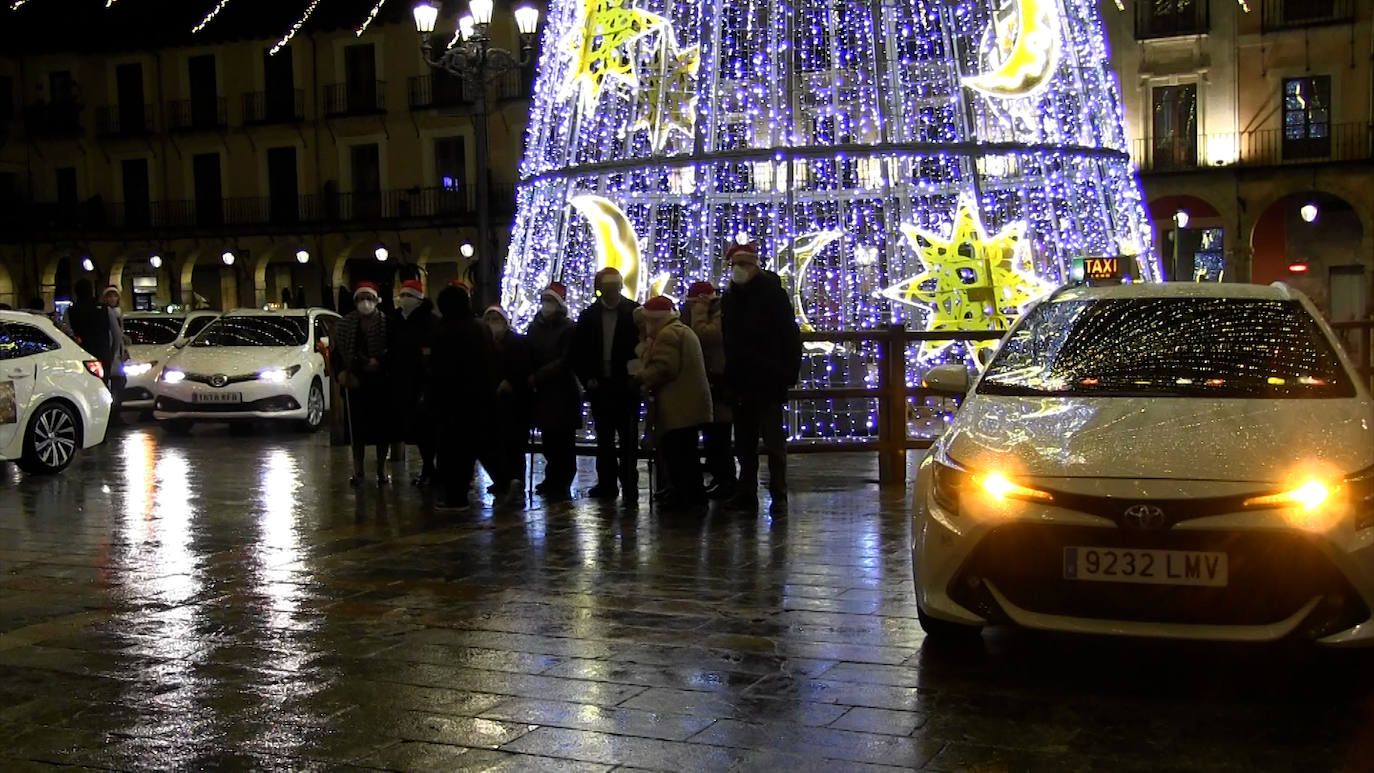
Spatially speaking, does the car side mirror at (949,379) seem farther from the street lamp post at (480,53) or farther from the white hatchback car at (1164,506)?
the street lamp post at (480,53)

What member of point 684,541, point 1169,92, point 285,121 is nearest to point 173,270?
point 285,121

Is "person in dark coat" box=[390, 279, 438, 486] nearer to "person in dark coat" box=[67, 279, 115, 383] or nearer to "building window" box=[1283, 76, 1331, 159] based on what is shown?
"person in dark coat" box=[67, 279, 115, 383]

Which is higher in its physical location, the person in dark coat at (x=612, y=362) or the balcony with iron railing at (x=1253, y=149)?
the balcony with iron railing at (x=1253, y=149)

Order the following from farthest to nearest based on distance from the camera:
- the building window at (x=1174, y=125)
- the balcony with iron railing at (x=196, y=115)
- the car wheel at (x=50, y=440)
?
the balcony with iron railing at (x=196, y=115)
the building window at (x=1174, y=125)
the car wheel at (x=50, y=440)

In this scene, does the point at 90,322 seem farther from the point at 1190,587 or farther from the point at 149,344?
the point at 1190,587

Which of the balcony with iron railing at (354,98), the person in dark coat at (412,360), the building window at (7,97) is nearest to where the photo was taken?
the person in dark coat at (412,360)

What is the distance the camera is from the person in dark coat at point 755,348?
8.97m

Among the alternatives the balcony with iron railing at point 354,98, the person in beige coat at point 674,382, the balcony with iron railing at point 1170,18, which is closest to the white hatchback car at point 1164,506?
the person in beige coat at point 674,382

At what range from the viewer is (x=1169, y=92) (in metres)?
34.0

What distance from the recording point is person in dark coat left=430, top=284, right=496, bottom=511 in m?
9.70

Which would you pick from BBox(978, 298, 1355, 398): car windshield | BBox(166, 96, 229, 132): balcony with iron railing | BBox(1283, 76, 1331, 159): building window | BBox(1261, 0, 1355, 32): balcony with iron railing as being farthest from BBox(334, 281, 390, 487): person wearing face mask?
BBox(166, 96, 229, 132): balcony with iron railing

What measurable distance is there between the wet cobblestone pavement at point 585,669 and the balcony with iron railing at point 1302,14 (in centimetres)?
2838

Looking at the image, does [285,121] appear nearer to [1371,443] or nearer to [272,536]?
[272,536]

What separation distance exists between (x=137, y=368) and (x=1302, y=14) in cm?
2561
